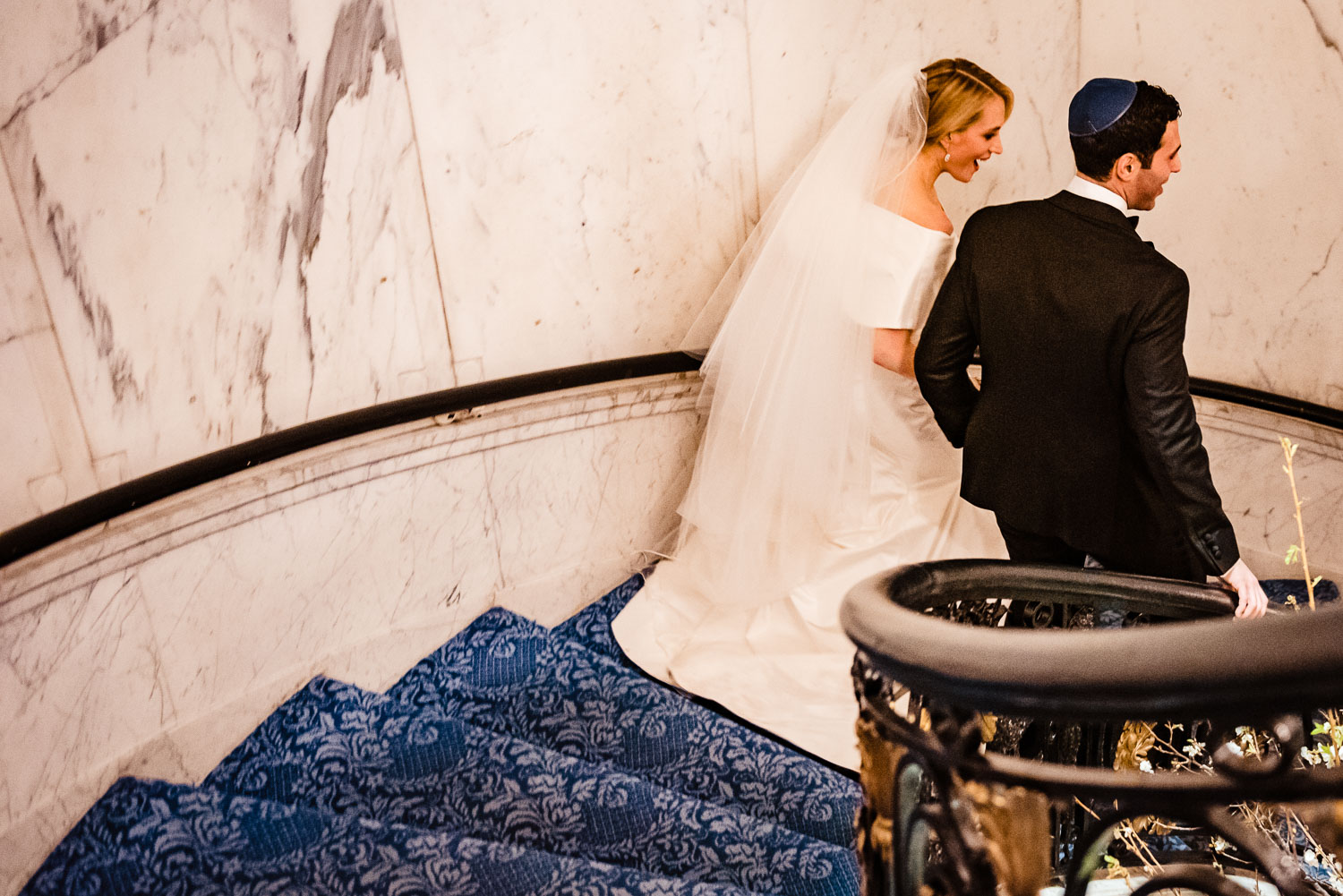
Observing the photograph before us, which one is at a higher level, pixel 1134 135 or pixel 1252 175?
pixel 1134 135

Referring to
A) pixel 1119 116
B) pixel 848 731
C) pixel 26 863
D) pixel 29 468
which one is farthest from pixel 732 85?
pixel 26 863

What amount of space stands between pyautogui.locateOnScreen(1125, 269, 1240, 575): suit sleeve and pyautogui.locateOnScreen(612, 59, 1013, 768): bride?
3.49 ft

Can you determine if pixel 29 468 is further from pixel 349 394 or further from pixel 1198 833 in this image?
pixel 1198 833

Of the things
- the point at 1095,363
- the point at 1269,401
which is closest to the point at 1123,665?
the point at 1095,363

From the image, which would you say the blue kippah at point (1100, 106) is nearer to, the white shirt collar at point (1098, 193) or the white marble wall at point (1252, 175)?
the white shirt collar at point (1098, 193)

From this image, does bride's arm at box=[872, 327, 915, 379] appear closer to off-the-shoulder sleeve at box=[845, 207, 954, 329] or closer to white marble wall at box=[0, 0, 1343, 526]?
off-the-shoulder sleeve at box=[845, 207, 954, 329]

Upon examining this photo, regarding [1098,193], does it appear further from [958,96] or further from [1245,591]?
[958,96]

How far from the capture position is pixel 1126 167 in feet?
7.96

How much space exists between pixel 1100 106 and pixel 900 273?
96 cm

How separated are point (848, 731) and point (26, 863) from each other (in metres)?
2.13

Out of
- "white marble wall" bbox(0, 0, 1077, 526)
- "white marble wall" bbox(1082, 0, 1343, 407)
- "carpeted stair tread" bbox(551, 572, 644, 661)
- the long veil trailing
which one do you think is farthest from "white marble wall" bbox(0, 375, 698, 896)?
"white marble wall" bbox(1082, 0, 1343, 407)

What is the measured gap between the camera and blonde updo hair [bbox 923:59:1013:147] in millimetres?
3340

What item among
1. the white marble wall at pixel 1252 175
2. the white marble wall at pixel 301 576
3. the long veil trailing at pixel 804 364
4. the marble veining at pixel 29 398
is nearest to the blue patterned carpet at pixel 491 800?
the white marble wall at pixel 301 576

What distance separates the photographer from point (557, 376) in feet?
11.7
